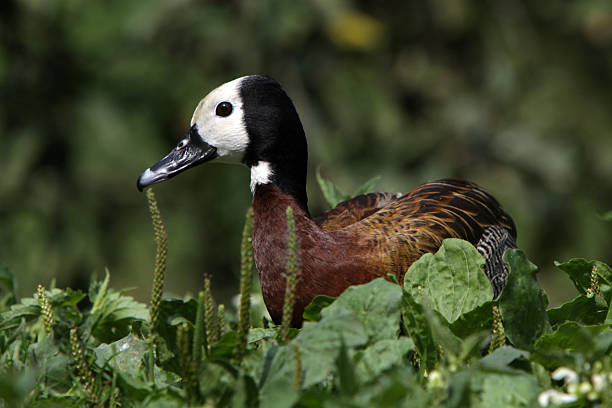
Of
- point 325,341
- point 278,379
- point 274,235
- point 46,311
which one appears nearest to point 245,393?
point 278,379

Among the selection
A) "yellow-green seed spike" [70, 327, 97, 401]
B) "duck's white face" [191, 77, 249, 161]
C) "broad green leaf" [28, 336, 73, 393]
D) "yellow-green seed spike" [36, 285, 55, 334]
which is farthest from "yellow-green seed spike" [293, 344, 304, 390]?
"duck's white face" [191, 77, 249, 161]

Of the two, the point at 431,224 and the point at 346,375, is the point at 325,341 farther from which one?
the point at 431,224

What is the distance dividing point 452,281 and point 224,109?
1407 millimetres

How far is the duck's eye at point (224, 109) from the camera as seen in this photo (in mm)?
3082

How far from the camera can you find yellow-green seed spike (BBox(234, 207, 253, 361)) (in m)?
1.51

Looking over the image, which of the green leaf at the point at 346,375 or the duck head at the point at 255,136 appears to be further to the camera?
the duck head at the point at 255,136

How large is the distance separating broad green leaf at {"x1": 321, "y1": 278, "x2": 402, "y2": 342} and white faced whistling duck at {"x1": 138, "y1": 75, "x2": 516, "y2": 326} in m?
0.84

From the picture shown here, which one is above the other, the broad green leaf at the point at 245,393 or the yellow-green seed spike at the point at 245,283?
the yellow-green seed spike at the point at 245,283

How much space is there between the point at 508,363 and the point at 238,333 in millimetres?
539

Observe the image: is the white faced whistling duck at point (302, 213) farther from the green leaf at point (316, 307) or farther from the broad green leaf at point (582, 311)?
the broad green leaf at point (582, 311)

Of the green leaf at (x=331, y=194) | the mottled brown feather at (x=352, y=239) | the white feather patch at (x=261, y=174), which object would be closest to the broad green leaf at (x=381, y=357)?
the mottled brown feather at (x=352, y=239)

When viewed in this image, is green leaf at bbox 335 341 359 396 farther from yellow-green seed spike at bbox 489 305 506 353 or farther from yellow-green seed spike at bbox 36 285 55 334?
yellow-green seed spike at bbox 36 285 55 334

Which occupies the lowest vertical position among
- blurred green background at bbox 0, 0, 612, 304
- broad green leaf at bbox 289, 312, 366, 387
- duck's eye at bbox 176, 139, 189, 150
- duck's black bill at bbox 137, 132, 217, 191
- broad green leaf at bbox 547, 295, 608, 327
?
broad green leaf at bbox 289, 312, 366, 387

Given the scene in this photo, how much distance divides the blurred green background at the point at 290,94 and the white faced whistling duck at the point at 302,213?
10.1ft
